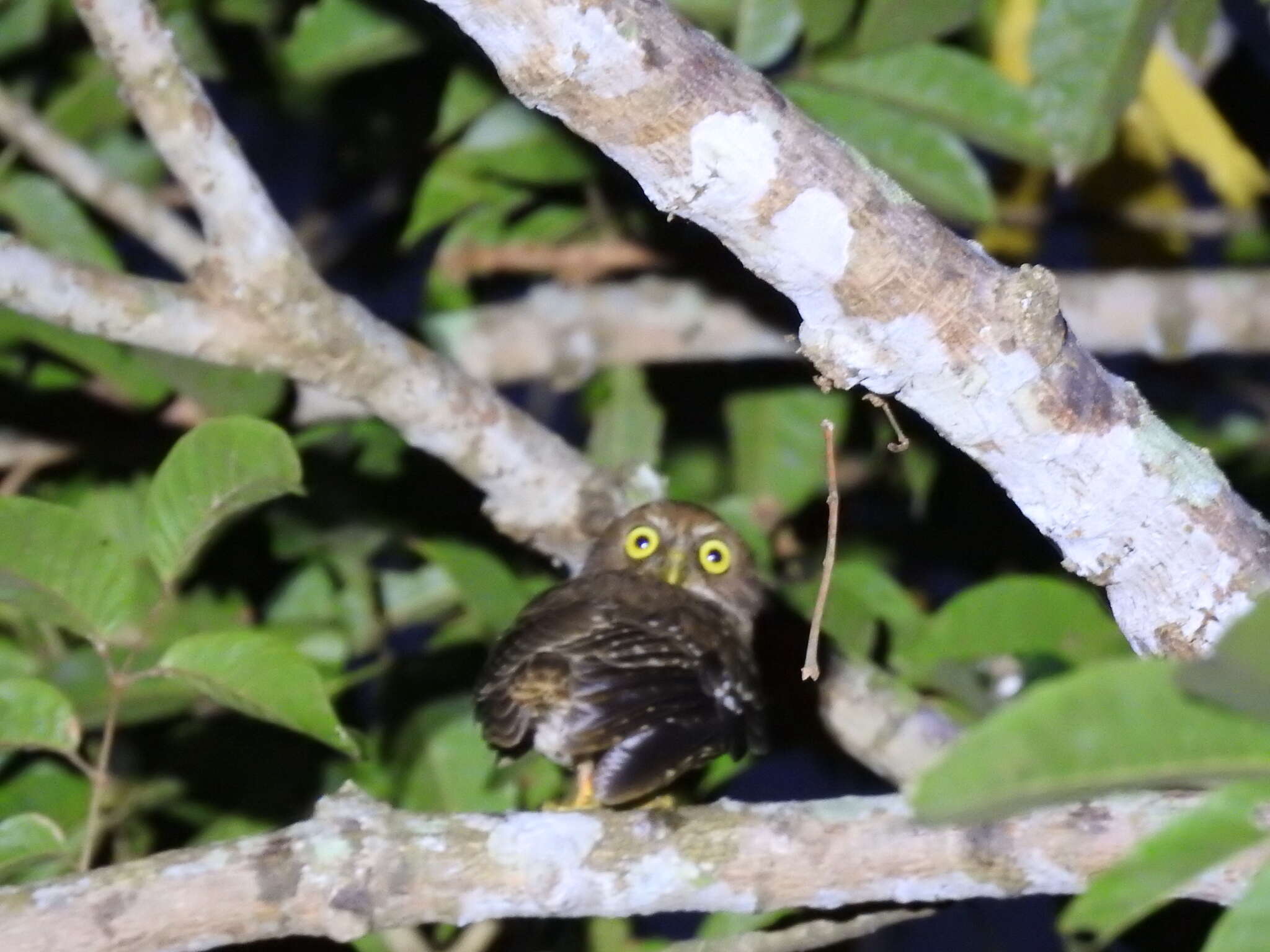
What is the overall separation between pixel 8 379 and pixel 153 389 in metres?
0.65

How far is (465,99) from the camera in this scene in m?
3.74

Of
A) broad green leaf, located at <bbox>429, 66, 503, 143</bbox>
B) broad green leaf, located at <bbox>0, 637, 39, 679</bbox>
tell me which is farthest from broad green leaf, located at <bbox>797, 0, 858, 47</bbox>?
broad green leaf, located at <bbox>0, 637, 39, 679</bbox>

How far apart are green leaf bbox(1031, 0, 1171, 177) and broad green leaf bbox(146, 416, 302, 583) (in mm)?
1741

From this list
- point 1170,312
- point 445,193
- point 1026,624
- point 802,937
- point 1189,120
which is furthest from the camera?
point 1189,120

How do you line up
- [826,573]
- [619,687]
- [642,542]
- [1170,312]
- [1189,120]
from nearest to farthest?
[826,573], [619,687], [642,542], [1170,312], [1189,120]

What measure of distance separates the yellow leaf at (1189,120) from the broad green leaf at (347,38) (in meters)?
1.93

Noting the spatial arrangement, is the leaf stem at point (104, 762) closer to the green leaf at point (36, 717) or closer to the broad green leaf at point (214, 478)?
the green leaf at point (36, 717)

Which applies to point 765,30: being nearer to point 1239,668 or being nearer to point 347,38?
point 347,38

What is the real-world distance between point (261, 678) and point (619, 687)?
817 millimetres

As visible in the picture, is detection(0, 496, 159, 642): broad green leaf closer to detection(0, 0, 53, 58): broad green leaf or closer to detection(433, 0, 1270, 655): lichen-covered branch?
detection(433, 0, 1270, 655): lichen-covered branch

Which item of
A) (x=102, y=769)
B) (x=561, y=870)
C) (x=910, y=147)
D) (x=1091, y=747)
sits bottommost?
(x=102, y=769)

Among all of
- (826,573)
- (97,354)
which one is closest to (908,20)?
(826,573)

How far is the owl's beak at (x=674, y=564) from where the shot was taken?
374cm

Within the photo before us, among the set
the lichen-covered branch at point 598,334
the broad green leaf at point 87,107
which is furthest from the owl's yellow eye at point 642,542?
the broad green leaf at point 87,107
